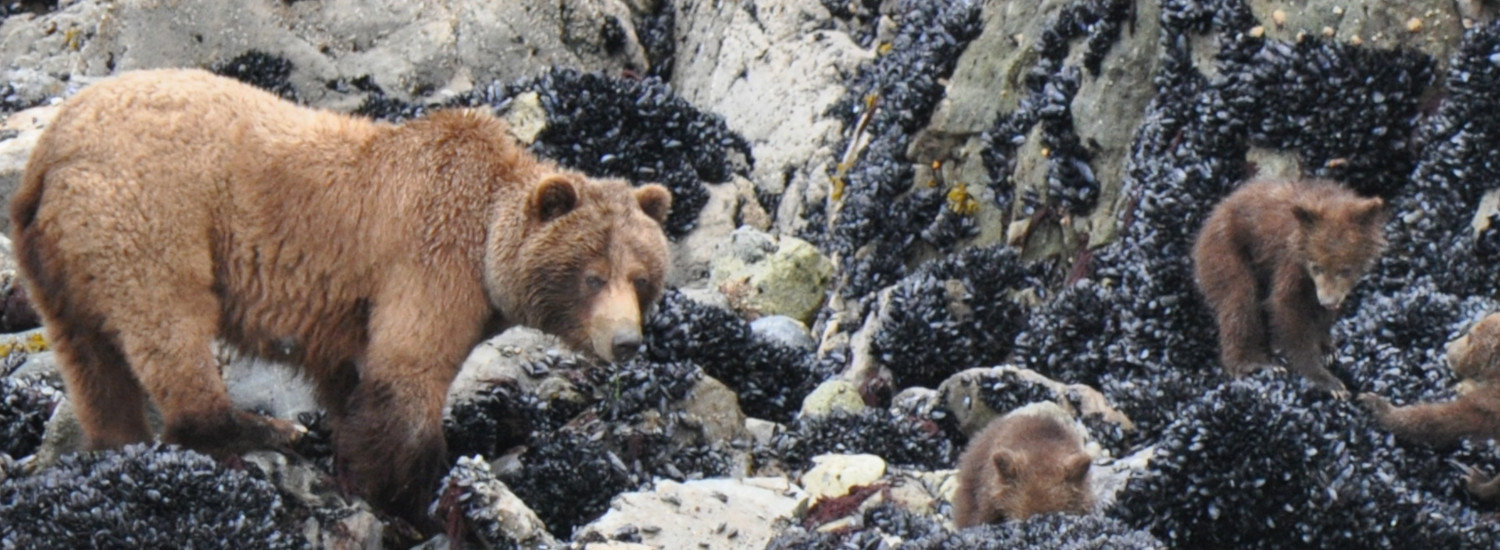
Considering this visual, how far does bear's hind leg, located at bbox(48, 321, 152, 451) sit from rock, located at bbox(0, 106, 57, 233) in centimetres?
257

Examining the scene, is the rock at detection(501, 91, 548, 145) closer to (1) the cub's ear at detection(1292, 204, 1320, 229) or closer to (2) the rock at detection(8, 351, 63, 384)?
(2) the rock at detection(8, 351, 63, 384)

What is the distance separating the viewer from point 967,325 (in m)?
11.3

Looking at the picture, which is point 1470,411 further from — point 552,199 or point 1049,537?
point 552,199

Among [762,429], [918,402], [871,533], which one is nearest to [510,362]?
[762,429]

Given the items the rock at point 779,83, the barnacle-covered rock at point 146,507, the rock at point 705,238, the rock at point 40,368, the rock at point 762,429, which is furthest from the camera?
the rock at point 779,83

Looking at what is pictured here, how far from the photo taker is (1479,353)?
8891 mm

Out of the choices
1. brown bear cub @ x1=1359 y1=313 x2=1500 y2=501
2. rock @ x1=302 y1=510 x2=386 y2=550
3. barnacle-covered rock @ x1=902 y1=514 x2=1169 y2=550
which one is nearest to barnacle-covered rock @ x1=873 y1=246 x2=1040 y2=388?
brown bear cub @ x1=1359 y1=313 x2=1500 y2=501

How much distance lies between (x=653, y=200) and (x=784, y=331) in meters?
3.36

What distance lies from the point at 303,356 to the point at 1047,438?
3.37m

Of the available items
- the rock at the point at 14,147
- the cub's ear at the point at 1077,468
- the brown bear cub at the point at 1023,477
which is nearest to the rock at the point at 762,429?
the brown bear cub at the point at 1023,477

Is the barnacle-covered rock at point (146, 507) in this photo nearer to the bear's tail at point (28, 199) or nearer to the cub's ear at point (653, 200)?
the bear's tail at point (28, 199)

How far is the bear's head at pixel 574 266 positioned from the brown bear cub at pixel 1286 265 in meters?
3.06

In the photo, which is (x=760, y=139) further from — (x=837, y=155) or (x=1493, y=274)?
(x=1493, y=274)

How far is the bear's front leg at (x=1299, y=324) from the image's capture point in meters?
9.34
